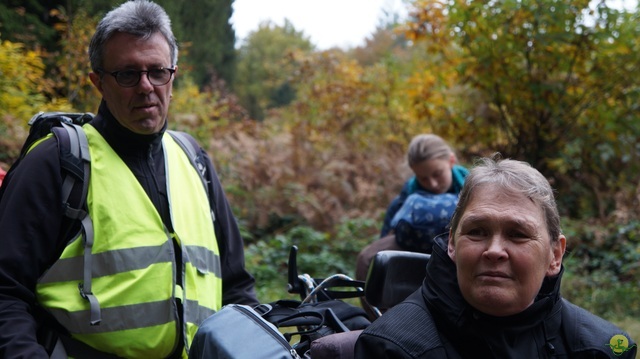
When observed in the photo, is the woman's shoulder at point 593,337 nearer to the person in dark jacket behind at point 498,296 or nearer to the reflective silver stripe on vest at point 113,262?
the person in dark jacket behind at point 498,296

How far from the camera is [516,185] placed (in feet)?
7.74

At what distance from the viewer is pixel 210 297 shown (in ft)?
9.38

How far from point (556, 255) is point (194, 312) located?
1.25 metres

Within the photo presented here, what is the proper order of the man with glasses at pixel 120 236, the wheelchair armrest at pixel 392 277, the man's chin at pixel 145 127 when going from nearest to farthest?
1. the man with glasses at pixel 120 236
2. the wheelchair armrest at pixel 392 277
3. the man's chin at pixel 145 127

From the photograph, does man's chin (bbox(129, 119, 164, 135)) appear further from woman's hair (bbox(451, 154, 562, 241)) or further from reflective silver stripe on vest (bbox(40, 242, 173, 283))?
woman's hair (bbox(451, 154, 562, 241))

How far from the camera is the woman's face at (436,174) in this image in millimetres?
4777

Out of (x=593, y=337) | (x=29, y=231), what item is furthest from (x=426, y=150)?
(x=29, y=231)

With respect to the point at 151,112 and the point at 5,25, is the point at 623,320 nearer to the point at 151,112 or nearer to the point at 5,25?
the point at 151,112

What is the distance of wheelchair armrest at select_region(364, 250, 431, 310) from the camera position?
268cm

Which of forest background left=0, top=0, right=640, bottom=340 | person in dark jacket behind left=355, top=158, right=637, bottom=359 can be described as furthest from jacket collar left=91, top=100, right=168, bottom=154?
forest background left=0, top=0, right=640, bottom=340

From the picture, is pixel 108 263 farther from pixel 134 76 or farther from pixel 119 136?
pixel 134 76

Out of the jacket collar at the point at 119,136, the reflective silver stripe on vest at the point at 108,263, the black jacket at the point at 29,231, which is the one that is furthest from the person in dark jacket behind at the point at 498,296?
the jacket collar at the point at 119,136

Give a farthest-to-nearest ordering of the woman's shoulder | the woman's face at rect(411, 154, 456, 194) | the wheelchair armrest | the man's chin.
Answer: the woman's face at rect(411, 154, 456, 194), the man's chin, the wheelchair armrest, the woman's shoulder

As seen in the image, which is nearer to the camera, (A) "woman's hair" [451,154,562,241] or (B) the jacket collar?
(A) "woman's hair" [451,154,562,241]
